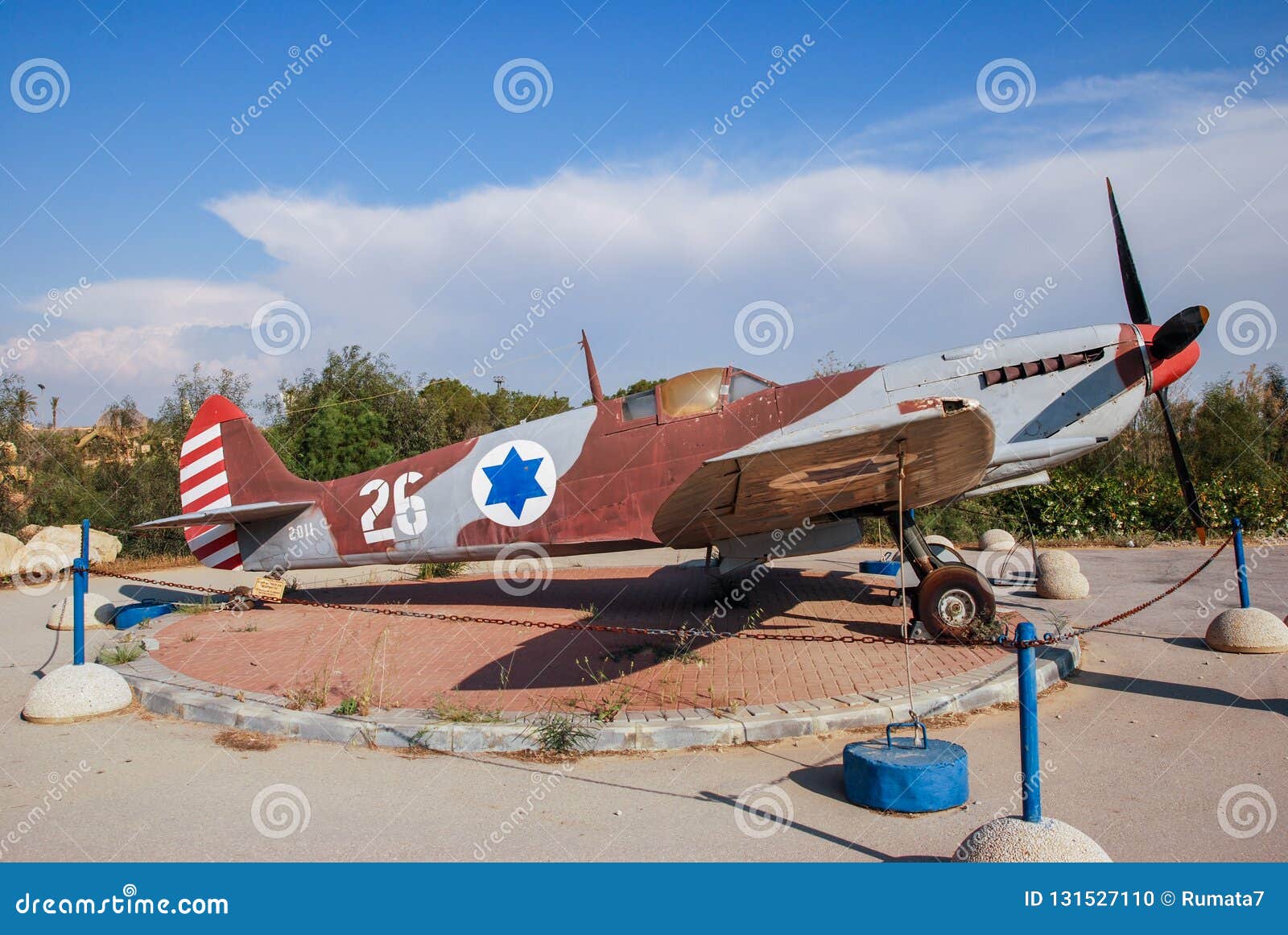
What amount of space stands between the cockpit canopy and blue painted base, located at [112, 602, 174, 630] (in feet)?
23.1

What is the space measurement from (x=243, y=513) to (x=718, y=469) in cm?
779

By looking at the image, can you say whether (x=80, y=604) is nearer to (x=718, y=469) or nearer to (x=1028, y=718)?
(x=718, y=469)

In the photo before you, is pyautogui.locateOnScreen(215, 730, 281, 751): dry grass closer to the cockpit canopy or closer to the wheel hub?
the cockpit canopy

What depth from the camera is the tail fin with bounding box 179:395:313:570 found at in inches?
441

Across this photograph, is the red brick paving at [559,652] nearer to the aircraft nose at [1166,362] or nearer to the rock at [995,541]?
the aircraft nose at [1166,362]

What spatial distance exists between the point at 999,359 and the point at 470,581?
29.7 ft

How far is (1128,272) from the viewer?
32.8ft

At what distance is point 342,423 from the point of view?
25.0m

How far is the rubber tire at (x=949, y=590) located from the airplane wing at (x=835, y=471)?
839 millimetres

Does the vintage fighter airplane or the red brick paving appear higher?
the vintage fighter airplane

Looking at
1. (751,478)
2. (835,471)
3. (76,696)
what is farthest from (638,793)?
(76,696)

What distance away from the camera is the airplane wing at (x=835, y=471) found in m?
5.31

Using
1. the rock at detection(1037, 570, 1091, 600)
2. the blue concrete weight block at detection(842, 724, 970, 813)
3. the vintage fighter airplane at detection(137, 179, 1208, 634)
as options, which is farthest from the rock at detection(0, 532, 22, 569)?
the rock at detection(1037, 570, 1091, 600)

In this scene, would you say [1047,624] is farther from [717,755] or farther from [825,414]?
[717,755]
